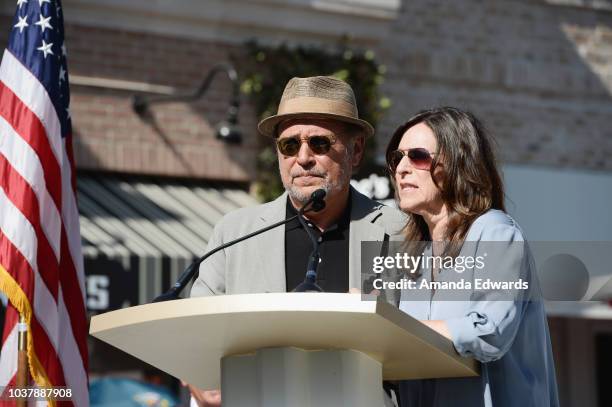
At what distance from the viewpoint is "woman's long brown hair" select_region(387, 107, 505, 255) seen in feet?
11.6

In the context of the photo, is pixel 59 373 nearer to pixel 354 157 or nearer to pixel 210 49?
pixel 354 157


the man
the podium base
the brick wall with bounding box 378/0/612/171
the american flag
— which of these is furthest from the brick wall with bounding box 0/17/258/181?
the podium base

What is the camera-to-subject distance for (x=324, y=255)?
457 centimetres

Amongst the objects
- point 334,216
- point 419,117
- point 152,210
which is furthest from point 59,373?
point 152,210

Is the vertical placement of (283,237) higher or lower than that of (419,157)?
lower

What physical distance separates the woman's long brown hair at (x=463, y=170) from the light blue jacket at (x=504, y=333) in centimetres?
8

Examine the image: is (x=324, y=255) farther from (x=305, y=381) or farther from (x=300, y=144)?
(x=305, y=381)

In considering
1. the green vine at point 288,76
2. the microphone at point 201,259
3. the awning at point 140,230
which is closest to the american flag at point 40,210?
the microphone at point 201,259

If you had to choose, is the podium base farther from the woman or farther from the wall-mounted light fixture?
the wall-mounted light fixture

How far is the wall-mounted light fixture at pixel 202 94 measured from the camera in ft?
35.4

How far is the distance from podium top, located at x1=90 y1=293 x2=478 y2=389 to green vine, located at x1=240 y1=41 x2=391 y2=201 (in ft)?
26.7

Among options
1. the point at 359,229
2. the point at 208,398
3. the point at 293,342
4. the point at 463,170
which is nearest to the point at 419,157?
the point at 463,170

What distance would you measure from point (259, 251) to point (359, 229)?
407mm

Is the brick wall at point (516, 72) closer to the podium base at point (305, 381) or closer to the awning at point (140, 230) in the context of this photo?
the awning at point (140, 230)
